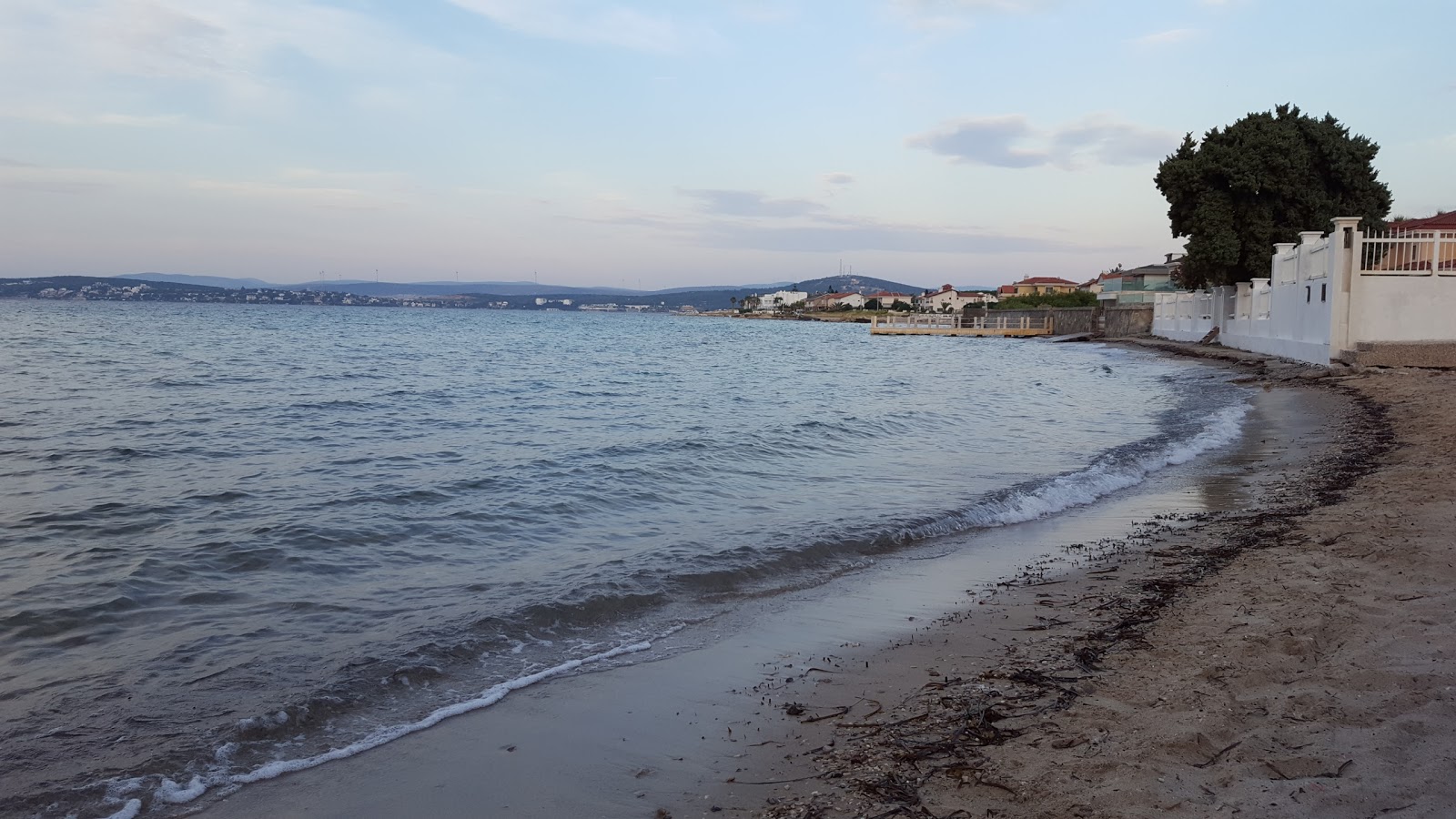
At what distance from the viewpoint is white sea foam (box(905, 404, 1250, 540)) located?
9742 millimetres

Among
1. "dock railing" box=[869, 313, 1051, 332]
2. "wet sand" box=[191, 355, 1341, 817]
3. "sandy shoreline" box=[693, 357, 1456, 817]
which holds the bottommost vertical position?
"wet sand" box=[191, 355, 1341, 817]

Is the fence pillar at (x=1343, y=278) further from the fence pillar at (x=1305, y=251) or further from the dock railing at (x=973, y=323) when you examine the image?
the dock railing at (x=973, y=323)

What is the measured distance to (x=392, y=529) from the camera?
29.8 feet

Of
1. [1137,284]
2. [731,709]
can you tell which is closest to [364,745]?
[731,709]

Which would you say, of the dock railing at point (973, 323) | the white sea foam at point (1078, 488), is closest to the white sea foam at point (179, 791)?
the white sea foam at point (1078, 488)

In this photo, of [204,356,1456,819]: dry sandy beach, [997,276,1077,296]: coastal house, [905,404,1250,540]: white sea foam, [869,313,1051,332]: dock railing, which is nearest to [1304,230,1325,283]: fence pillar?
[905,404,1250,540]: white sea foam

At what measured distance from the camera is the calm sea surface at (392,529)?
496 centimetres

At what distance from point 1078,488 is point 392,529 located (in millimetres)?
7631

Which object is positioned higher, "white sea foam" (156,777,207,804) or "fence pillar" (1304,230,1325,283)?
"fence pillar" (1304,230,1325,283)

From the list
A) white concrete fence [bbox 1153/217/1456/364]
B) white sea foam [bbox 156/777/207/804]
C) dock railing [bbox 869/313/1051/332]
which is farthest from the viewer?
dock railing [bbox 869/313/1051/332]

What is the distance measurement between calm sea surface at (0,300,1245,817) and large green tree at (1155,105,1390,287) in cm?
1887

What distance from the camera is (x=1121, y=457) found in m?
13.7

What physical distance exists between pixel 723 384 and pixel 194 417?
605 inches

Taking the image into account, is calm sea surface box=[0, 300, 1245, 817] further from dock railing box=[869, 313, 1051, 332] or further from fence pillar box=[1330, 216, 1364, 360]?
dock railing box=[869, 313, 1051, 332]
